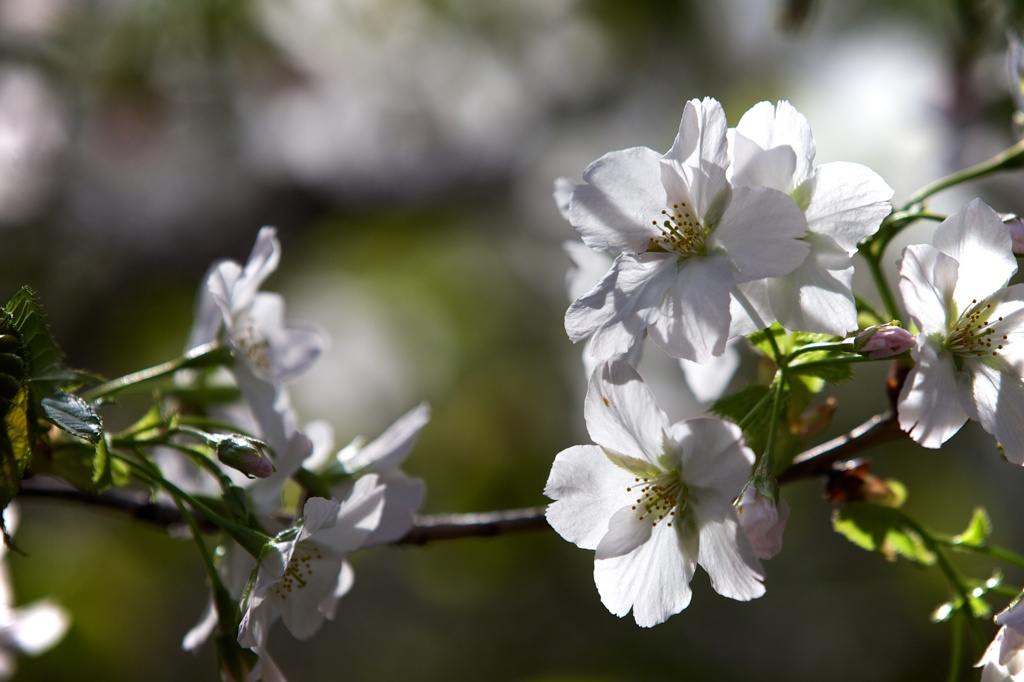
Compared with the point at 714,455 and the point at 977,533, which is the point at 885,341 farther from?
the point at 977,533

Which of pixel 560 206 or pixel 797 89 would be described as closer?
pixel 560 206

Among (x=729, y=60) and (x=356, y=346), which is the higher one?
(x=729, y=60)

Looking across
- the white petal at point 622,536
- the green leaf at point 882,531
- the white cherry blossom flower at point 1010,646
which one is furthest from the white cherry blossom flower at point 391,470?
the white cherry blossom flower at point 1010,646

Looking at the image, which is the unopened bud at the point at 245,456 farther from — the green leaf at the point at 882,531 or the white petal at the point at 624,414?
the green leaf at the point at 882,531

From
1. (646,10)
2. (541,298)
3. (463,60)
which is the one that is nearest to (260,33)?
(463,60)

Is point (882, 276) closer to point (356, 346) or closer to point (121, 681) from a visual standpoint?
point (121, 681)
